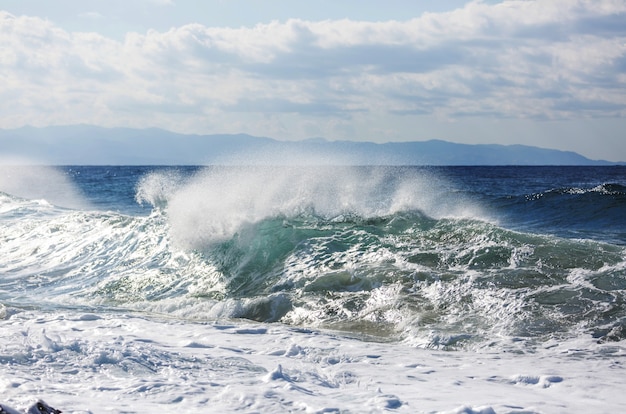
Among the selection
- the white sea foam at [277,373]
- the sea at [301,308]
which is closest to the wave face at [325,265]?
the sea at [301,308]

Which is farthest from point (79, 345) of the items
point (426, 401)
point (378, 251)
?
point (378, 251)

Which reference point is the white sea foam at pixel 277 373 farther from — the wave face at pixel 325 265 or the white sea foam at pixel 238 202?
the white sea foam at pixel 238 202

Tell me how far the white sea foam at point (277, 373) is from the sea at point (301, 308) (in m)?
0.03

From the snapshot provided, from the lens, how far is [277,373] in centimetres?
585

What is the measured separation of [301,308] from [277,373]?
3578 millimetres

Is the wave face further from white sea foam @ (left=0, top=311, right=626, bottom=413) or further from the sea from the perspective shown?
white sea foam @ (left=0, top=311, right=626, bottom=413)

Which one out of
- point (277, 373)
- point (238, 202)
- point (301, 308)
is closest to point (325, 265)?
point (301, 308)

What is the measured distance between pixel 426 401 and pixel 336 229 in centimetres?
798

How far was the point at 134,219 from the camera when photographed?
54.1ft

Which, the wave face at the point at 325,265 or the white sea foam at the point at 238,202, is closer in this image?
the wave face at the point at 325,265

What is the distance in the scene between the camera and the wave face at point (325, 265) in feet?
27.6

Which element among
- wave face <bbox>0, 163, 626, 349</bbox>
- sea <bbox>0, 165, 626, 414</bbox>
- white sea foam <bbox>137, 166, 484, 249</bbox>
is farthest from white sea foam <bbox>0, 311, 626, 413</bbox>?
white sea foam <bbox>137, 166, 484, 249</bbox>

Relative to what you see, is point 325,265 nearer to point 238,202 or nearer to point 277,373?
point 238,202

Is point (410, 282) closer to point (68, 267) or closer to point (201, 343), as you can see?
point (201, 343)
